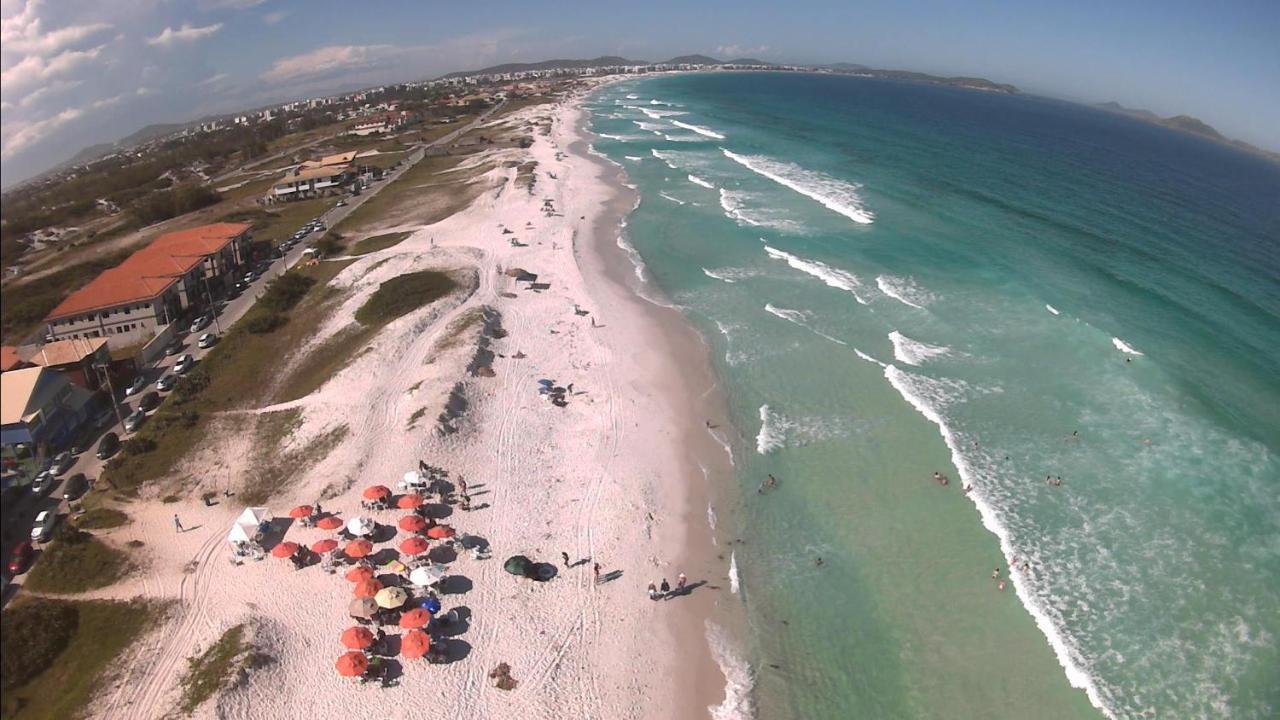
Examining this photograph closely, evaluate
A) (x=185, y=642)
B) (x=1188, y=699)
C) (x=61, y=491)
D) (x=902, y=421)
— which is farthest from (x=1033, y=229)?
(x=61, y=491)

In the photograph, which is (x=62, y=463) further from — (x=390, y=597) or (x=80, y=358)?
(x=390, y=597)

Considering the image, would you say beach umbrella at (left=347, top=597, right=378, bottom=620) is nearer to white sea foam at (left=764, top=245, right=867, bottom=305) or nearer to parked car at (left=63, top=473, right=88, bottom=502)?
parked car at (left=63, top=473, right=88, bottom=502)

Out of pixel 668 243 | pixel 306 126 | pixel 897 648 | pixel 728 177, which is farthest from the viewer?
pixel 306 126

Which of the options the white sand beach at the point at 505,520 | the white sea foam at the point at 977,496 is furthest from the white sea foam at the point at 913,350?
the white sand beach at the point at 505,520

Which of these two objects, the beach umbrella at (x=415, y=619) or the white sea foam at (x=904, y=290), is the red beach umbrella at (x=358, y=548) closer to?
the beach umbrella at (x=415, y=619)

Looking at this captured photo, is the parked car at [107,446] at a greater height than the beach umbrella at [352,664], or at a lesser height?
greater

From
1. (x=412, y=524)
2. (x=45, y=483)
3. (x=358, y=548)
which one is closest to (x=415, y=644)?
(x=358, y=548)

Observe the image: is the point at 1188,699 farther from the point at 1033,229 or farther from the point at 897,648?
the point at 1033,229
